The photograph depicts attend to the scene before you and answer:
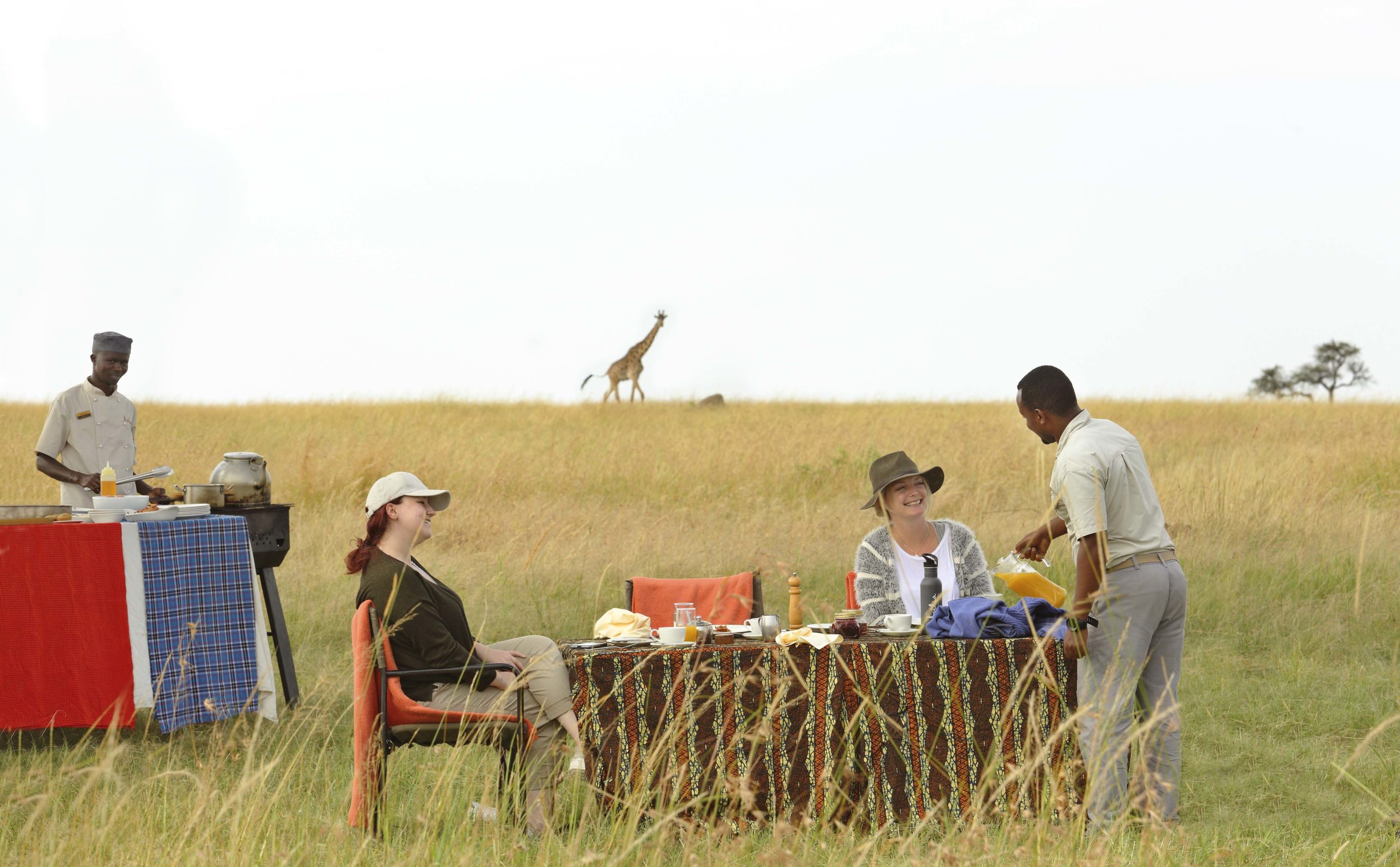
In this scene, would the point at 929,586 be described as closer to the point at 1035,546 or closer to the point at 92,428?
the point at 1035,546

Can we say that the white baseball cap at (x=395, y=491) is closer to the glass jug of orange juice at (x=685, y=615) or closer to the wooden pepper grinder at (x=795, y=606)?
the glass jug of orange juice at (x=685, y=615)

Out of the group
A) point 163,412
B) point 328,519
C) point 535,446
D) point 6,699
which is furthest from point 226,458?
point 163,412

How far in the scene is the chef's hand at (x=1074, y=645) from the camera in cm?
327

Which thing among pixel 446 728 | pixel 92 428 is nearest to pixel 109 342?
pixel 92 428

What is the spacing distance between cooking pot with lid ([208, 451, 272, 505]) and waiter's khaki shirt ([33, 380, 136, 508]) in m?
0.69

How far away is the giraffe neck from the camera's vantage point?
19.9m

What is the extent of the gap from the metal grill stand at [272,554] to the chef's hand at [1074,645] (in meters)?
3.35

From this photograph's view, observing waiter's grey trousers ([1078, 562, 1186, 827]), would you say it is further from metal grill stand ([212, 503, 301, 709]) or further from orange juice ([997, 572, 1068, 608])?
metal grill stand ([212, 503, 301, 709])

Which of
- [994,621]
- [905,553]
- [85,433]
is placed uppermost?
[85,433]

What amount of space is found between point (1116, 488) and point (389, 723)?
7.29 feet

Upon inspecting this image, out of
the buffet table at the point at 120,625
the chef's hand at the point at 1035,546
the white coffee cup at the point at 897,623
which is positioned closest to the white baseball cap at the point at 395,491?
the buffet table at the point at 120,625

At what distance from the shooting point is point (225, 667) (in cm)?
484

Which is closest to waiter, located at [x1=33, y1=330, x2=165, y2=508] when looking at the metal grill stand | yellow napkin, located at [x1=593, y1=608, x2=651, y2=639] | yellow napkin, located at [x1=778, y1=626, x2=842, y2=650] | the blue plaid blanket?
the metal grill stand

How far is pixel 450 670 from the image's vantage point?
3.25m
